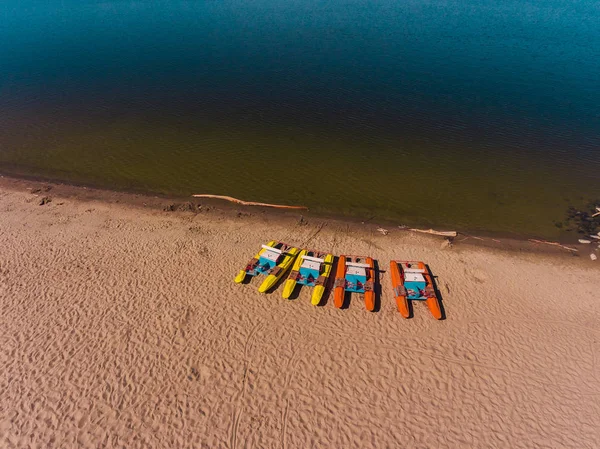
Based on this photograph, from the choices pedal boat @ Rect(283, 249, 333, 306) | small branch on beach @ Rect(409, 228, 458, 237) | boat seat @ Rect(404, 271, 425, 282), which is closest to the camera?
pedal boat @ Rect(283, 249, 333, 306)

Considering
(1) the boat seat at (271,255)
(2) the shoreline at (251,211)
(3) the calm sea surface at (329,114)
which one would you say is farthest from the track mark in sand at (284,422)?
(3) the calm sea surface at (329,114)

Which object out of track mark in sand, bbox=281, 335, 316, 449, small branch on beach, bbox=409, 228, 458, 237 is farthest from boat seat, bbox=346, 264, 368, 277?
small branch on beach, bbox=409, 228, 458, 237

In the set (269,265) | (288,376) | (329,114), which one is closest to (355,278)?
(269,265)

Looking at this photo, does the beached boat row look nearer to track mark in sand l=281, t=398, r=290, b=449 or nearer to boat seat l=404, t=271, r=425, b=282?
boat seat l=404, t=271, r=425, b=282

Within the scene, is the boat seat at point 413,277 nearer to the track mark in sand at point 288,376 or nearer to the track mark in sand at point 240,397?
the track mark in sand at point 288,376

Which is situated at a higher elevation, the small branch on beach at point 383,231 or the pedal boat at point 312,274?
the small branch on beach at point 383,231

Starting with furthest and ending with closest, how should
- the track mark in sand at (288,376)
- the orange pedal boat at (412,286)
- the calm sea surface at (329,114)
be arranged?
the calm sea surface at (329,114) → the orange pedal boat at (412,286) → the track mark in sand at (288,376)

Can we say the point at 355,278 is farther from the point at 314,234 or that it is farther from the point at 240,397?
the point at 240,397

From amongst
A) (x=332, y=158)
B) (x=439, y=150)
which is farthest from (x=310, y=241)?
(x=439, y=150)
